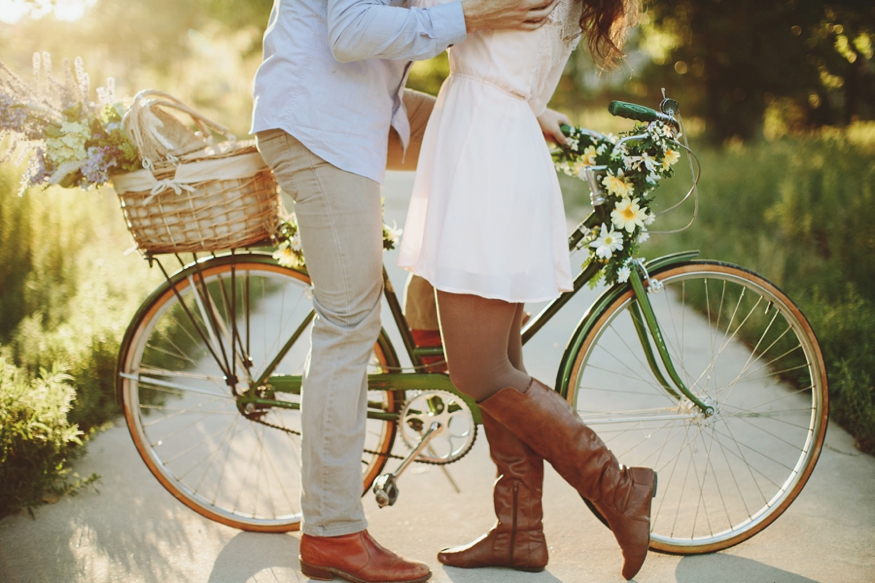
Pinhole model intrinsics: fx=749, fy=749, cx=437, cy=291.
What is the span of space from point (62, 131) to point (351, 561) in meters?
1.44

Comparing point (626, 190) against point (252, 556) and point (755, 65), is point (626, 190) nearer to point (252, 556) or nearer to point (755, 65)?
point (252, 556)

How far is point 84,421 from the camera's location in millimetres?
3139

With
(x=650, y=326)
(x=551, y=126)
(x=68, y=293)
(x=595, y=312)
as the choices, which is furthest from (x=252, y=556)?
(x=68, y=293)

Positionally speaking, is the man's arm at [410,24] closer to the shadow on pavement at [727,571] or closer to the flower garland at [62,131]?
the flower garland at [62,131]

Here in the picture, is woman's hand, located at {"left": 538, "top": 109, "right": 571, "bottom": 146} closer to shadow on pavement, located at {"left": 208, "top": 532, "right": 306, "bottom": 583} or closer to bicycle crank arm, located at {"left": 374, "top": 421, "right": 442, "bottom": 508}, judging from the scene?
bicycle crank arm, located at {"left": 374, "top": 421, "right": 442, "bottom": 508}

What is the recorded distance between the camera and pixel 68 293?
439 cm

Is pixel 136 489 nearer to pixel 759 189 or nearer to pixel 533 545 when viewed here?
pixel 533 545

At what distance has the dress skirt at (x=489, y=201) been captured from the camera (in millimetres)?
1871

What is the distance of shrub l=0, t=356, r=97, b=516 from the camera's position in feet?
8.41

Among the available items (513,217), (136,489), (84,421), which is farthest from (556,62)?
(84,421)

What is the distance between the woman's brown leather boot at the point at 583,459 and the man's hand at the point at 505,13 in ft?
3.08

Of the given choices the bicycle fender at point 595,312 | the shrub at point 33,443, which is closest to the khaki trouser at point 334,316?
the bicycle fender at point 595,312

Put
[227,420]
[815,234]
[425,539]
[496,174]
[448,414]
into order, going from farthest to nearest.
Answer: [815,234]
[227,420]
[425,539]
[448,414]
[496,174]

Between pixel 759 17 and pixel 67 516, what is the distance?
10264 mm
